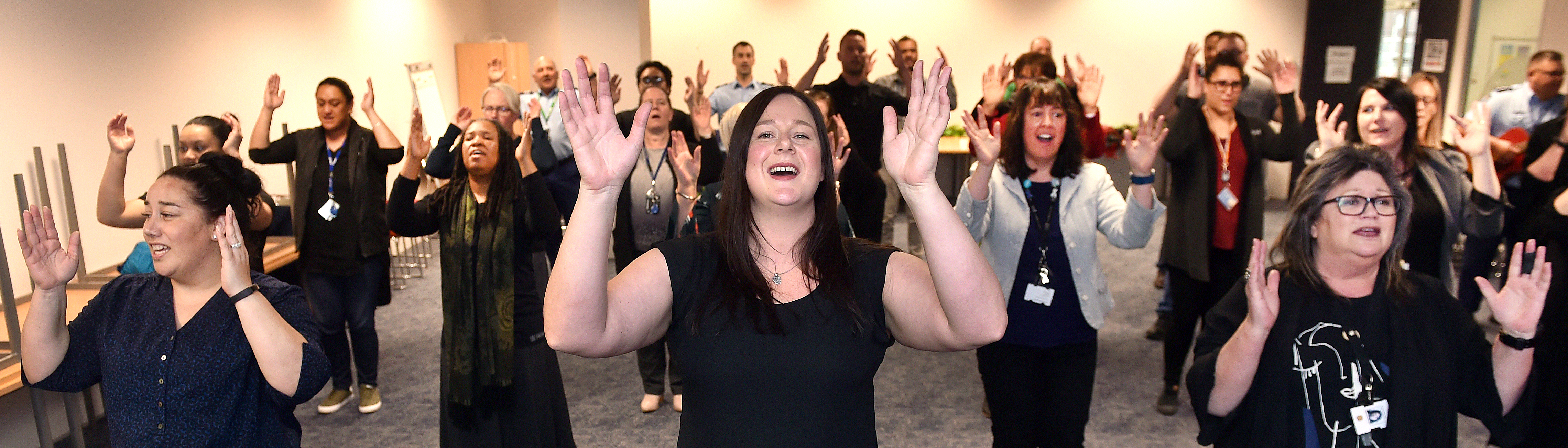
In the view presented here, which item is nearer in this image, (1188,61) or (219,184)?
(219,184)

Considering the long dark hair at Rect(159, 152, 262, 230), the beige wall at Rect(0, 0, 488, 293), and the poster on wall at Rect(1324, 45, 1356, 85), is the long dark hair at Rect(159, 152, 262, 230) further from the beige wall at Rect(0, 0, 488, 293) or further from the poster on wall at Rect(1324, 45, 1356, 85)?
the poster on wall at Rect(1324, 45, 1356, 85)

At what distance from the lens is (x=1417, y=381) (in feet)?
6.35

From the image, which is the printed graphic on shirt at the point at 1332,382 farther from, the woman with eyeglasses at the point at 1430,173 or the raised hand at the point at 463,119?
the raised hand at the point at 463,119

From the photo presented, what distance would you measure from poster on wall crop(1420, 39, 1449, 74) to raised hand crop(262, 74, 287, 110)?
29.2ft

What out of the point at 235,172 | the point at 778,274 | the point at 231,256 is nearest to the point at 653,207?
the point at 235,172

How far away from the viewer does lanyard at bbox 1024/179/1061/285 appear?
9.49 ft

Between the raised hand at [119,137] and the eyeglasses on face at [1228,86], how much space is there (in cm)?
383

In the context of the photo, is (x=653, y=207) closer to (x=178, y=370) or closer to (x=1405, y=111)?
(x=178, y=370)

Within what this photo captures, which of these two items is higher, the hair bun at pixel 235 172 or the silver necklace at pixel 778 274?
the hair bun at pixel 235 172

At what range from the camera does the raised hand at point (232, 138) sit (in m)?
3.79

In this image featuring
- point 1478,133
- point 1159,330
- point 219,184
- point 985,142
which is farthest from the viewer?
point 1159,330

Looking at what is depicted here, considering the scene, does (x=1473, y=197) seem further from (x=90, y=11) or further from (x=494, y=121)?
(x=90, y=11)

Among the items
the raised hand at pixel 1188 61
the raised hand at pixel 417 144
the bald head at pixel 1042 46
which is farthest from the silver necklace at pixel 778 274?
the bald head at pixel 1042 46

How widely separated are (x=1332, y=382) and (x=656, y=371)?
8.86 ft
